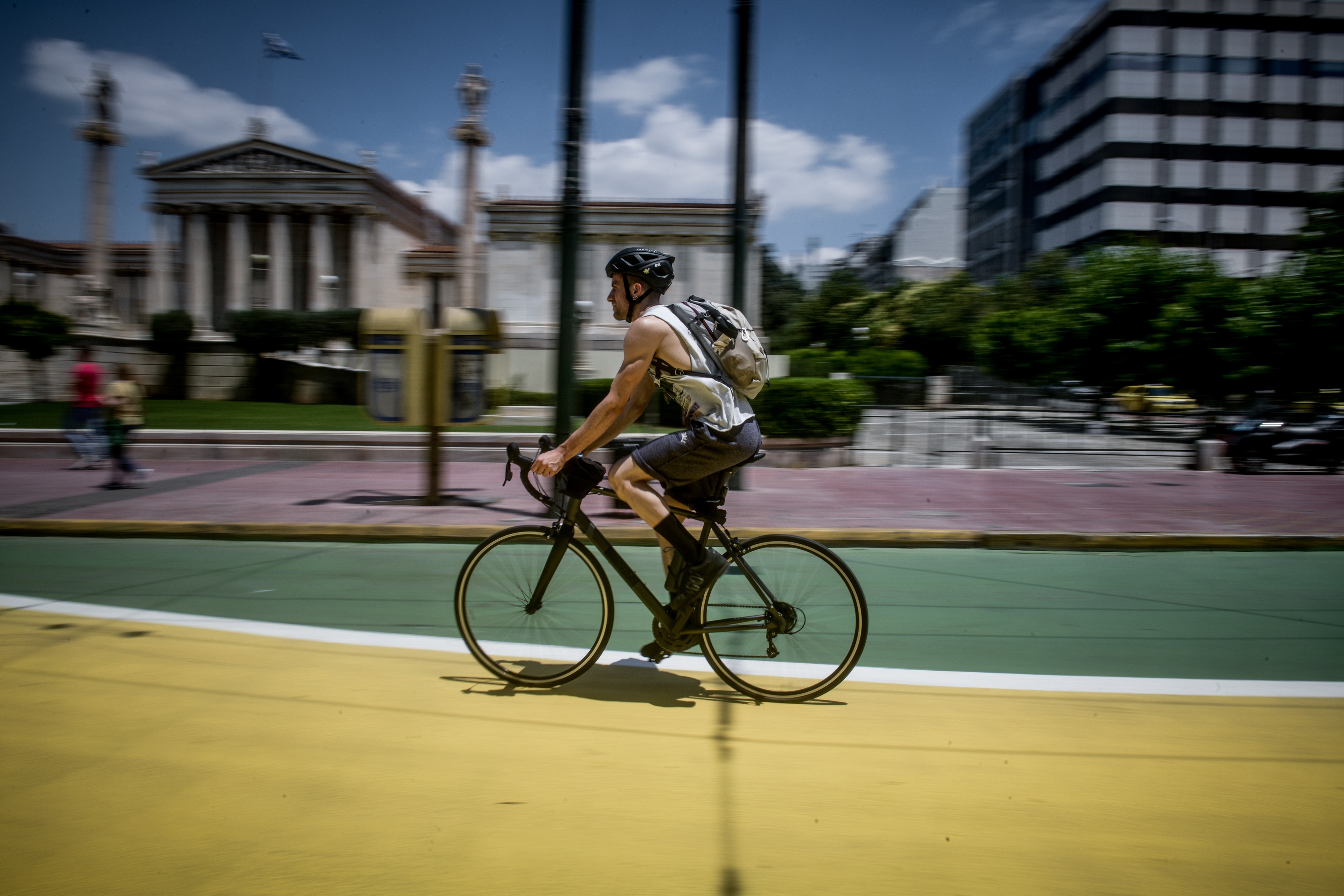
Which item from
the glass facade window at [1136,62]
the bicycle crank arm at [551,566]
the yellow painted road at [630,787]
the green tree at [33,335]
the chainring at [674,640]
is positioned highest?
the glass facade window at [1136,62]

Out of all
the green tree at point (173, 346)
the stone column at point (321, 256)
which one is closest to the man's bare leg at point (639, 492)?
the green tree at point (173, 346)

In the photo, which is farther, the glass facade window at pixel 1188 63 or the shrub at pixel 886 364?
the glass facade window at pixel 1188 63

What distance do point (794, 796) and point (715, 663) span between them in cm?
97

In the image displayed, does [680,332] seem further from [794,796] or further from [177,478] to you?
[177,478]

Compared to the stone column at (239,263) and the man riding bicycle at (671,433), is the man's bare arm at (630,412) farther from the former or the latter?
the stone column at (239,263)

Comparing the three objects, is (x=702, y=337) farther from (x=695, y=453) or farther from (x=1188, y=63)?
(x=1188, y=63)

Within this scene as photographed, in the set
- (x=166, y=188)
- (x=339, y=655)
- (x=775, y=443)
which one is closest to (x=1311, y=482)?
(x=775, y=443)

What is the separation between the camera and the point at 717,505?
12.7ft

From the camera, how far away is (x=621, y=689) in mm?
4012

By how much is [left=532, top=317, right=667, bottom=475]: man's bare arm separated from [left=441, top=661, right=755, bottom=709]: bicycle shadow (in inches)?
36.2

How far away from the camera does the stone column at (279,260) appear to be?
55750 millimetres

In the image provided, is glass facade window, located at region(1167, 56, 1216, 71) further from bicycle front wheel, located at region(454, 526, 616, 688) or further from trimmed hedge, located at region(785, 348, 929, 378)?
bicycle front wheel, located at region(454, 526, 616, 688)

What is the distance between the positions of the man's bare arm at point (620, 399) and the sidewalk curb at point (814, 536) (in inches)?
168

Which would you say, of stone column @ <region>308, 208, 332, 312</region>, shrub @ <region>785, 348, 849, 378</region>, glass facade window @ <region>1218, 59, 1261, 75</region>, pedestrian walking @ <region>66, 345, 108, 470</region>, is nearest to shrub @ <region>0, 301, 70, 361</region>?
stone column @ <region>308, 208, 332, 312</region>
